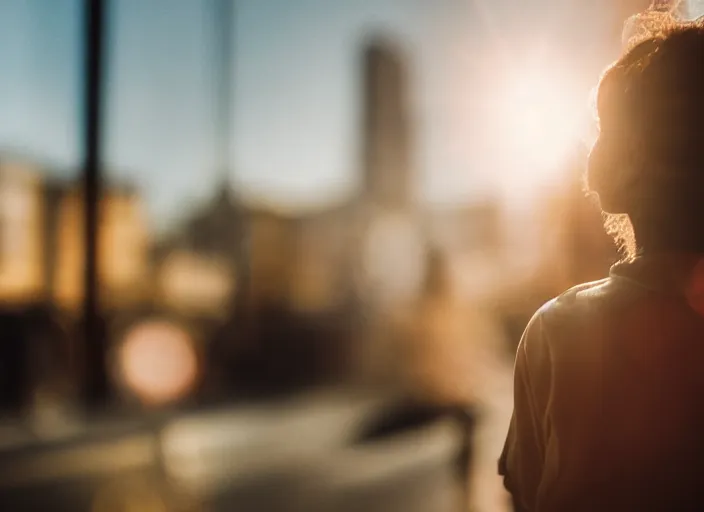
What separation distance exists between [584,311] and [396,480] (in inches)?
302

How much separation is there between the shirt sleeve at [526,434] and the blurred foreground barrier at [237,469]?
5.72 meters

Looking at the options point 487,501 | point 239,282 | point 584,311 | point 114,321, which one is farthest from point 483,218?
point 584,311

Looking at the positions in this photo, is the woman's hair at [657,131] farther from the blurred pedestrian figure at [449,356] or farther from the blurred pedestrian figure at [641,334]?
the blurred pedestrian figure at [449,356]

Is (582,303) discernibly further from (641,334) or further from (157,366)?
(157,366)

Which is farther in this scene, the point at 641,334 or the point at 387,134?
the point at 387,134

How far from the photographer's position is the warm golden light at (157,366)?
15.7m

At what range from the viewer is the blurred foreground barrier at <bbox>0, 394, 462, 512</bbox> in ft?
24.2

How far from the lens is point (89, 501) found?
7.49m

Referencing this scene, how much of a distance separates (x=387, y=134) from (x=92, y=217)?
120ft

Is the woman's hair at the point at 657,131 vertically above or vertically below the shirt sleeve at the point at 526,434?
above

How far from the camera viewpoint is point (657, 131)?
1.23 metres

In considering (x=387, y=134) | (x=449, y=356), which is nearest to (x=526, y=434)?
(x=449, y=356)

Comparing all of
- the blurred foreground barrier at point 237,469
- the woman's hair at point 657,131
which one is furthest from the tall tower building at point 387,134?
the woman's hair at point 657,131

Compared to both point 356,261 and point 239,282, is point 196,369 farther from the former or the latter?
point 356,261
